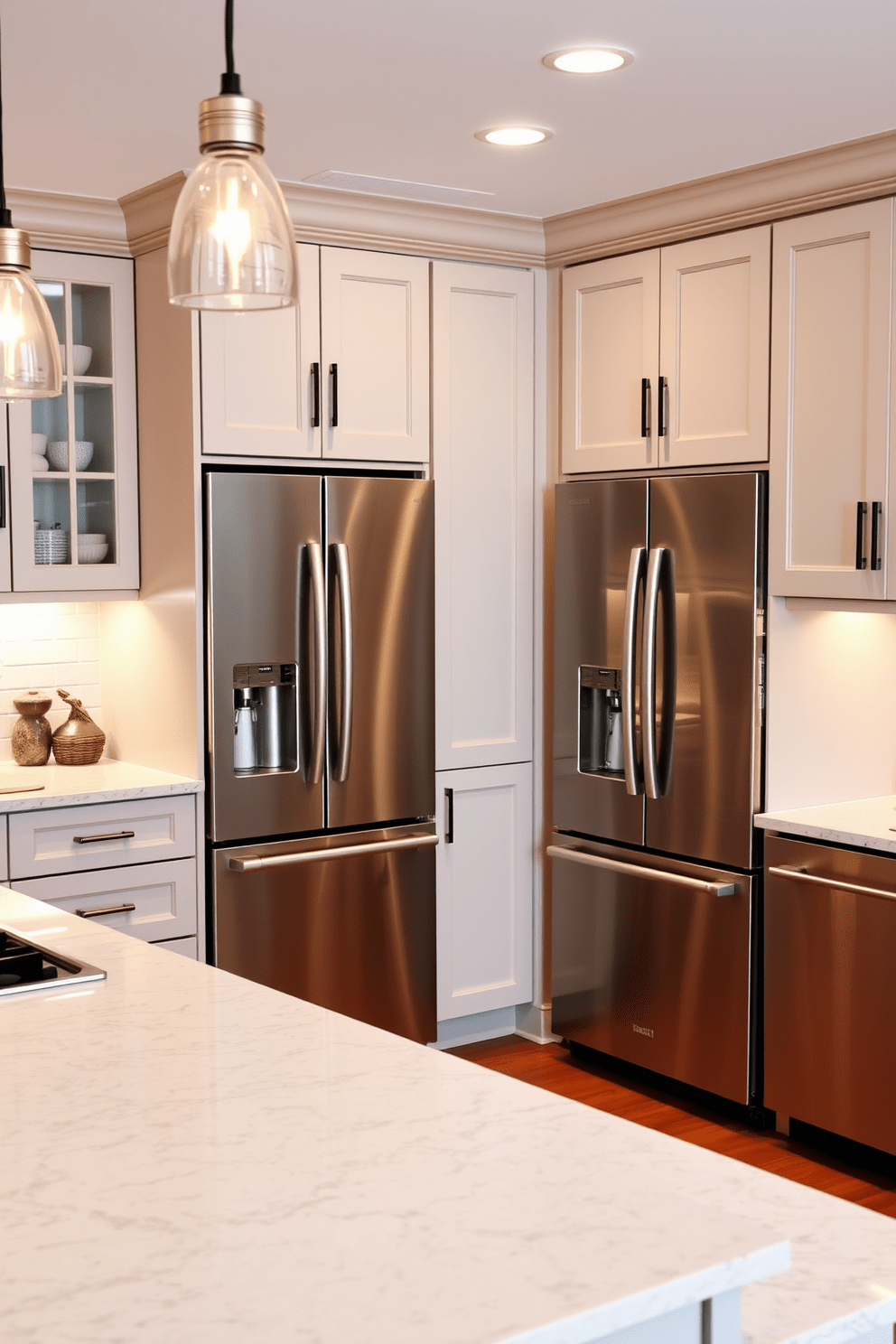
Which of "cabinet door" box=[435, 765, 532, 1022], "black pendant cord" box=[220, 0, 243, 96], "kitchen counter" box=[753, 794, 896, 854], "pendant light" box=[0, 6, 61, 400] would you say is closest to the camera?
"black pendant cord" box=[220, 0, 243, 96]

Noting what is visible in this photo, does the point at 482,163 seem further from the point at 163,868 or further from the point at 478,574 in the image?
the point at 163,868

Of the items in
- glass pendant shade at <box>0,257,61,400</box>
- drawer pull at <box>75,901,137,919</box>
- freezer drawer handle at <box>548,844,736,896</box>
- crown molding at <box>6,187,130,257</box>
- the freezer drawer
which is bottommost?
the freezer drawer

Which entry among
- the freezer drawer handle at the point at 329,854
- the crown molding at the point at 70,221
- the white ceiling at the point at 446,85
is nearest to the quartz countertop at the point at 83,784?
the freezer drawer handle at the point at 329,854

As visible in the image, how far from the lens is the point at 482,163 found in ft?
11.7

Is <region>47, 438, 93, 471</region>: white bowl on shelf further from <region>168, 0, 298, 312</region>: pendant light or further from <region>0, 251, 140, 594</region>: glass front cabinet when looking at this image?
<region>168, 0, 298, 312</region>: pendant light

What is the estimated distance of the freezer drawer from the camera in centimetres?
377

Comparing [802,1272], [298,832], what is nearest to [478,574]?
[298,832]

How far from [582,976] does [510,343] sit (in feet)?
6.36

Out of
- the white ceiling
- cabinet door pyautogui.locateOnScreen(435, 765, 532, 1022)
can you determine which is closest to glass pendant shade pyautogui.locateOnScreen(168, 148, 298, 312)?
the white ceiling

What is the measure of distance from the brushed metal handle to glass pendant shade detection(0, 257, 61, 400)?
209 centimetres

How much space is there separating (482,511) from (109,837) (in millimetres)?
1486

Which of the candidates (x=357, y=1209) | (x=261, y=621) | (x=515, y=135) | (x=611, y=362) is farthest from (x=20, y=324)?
(x=611, y=362)

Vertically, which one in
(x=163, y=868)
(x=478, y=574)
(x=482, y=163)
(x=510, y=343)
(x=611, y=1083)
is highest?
(x=482, y=163)

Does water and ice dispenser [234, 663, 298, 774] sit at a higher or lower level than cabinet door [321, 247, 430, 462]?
lower
